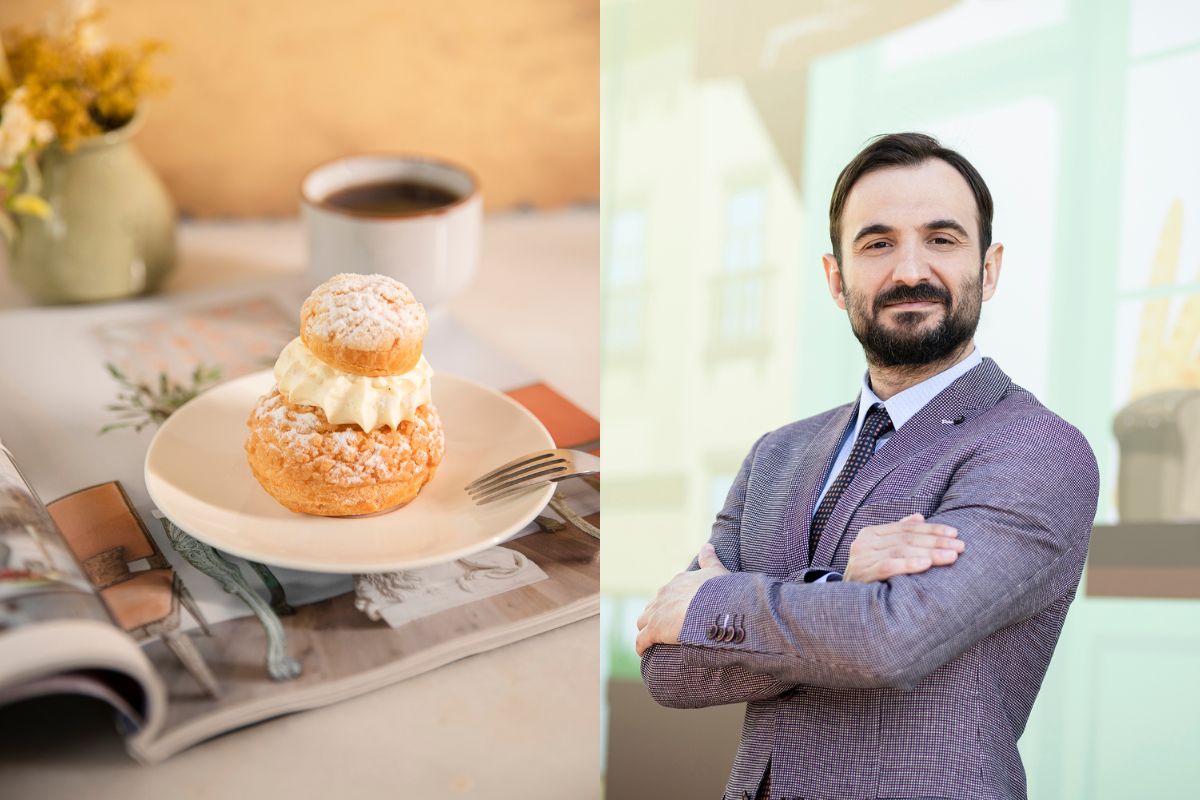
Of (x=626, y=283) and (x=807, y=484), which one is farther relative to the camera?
(x=626, y=283)

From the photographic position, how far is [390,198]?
145 cm

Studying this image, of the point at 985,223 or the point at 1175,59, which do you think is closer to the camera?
the point at 985,223

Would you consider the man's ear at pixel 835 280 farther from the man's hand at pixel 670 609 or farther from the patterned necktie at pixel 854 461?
the man's hand at pixel 670 609

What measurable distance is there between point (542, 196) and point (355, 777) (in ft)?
4.26

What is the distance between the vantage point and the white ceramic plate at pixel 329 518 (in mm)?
927

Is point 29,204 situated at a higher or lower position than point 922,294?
higher

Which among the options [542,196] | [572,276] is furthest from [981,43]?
[542,196]

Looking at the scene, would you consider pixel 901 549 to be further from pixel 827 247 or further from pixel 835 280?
pixel 827 247

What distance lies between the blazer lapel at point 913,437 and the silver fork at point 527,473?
0.82 ft

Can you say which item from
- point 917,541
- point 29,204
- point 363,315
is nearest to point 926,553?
point 917,541

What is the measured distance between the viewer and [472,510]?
1.00 meters

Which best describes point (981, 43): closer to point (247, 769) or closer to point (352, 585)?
point (352, 585)

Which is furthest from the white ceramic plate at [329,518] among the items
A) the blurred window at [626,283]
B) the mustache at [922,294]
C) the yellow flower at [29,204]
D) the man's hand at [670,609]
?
the blurred window at [626,283]

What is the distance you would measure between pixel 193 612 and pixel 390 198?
70cm
